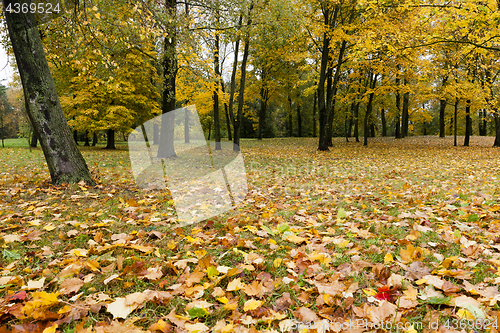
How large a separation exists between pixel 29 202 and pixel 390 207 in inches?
224

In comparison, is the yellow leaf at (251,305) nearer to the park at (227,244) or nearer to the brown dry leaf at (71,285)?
the park at (227,244)

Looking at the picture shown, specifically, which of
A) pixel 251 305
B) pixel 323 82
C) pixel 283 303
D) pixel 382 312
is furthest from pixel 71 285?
pixel 323 82

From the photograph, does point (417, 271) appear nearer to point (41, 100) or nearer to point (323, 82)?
point (41, 100)

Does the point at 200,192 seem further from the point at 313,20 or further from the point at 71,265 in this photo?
the point at 313,20

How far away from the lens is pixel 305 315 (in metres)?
1.64

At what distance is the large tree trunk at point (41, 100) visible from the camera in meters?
A: 4.81

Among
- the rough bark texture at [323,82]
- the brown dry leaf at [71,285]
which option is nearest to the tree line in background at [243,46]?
the rough bark texture at [323,82]

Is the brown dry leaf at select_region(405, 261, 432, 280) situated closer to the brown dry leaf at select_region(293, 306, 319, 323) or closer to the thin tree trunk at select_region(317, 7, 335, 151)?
the brown dry leaf at select_region(293, 306, 319, 323)

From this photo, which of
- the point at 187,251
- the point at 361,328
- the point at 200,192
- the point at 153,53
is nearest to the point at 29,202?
the point at 200,192

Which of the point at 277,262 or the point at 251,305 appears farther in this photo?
the point at 277,262

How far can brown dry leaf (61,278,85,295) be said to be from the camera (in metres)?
1.80

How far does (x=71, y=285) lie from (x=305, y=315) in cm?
164

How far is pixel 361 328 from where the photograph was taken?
1.50 m

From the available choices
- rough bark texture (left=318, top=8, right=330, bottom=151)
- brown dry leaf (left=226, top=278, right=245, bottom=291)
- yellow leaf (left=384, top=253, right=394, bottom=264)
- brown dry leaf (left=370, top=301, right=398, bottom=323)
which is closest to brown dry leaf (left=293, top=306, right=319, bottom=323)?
brown dry leaf (left=370, top=301, right=398, bottom=323)
